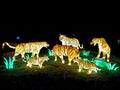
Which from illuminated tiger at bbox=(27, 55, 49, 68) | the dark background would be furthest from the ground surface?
the dark background

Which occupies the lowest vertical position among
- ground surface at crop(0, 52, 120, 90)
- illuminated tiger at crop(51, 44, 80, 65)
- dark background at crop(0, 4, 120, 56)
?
ground surface at crop(0, 52, 120, 90)

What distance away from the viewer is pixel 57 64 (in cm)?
1320

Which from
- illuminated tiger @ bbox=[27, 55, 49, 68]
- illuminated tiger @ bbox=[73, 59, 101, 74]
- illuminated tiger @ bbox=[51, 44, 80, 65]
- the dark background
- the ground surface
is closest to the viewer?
the ground surface

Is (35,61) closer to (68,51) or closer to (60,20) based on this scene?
(68,51)

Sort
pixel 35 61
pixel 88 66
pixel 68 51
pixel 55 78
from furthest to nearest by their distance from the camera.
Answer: pixel 68 51 < pixel 35 61 < pixel 88 66 < pixel 55 78

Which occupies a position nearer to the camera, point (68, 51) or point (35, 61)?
point (35, 61)

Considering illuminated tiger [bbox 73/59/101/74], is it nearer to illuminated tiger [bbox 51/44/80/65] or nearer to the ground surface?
the ground surface

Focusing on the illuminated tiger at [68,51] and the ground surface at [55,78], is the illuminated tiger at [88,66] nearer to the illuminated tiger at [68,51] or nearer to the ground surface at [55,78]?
the ground surface at [55,78]

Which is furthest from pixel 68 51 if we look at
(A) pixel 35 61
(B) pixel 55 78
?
(B) pixel 55 78

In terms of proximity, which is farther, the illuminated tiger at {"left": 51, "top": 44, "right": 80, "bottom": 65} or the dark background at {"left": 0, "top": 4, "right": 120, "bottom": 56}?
the dark background at {"left": 0, "top": 4, "right": 120, "bottom": 56}

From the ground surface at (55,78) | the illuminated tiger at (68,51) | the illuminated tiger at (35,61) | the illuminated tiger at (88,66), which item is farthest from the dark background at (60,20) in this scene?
the illuminated tiger at (88,66)

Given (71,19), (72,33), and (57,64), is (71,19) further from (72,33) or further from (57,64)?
(57,64)

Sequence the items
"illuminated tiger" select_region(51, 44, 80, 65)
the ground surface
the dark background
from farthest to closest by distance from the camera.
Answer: the dark background < "illuminated tiger" select_region(51, 44, 80, 65) < the ground surface

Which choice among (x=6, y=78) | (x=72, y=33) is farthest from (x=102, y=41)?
(x=72, y=33)
